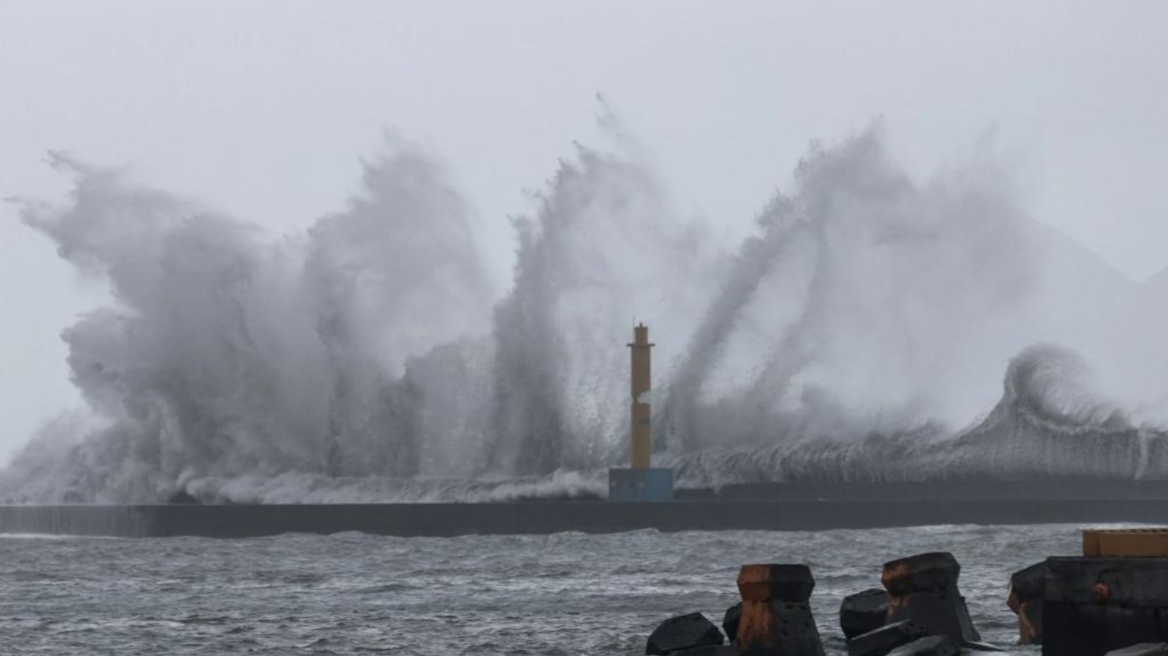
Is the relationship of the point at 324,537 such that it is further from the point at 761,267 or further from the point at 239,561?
the point at 761,267

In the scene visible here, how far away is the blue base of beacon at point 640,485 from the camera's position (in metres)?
45.2

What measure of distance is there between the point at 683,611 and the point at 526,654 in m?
3.98

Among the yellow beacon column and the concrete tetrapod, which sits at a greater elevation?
the yellow beacon column

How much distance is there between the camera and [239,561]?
1373 inches

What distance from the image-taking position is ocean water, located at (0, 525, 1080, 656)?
65.2ft

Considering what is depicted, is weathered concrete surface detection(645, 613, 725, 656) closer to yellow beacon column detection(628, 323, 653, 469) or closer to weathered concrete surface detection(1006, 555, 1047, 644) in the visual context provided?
weathered concrete surface detection(1006, 555, 1047, 644)

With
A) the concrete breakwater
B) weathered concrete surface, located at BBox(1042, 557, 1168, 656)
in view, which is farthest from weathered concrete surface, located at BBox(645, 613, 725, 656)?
the concrete breakwater

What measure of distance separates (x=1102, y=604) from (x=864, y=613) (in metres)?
4.14

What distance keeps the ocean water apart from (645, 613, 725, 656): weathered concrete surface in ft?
4.69

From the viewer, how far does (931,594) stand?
51.2 feet

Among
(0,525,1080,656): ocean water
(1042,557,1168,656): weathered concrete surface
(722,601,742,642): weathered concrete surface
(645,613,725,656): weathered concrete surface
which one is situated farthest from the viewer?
(0,525,1080,656): ocean water

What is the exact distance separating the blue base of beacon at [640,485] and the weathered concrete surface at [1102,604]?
31729 mm

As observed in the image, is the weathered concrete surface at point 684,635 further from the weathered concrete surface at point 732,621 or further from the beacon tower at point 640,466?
the beacon tower at point 640,466

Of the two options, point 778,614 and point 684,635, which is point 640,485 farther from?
point 778,614
